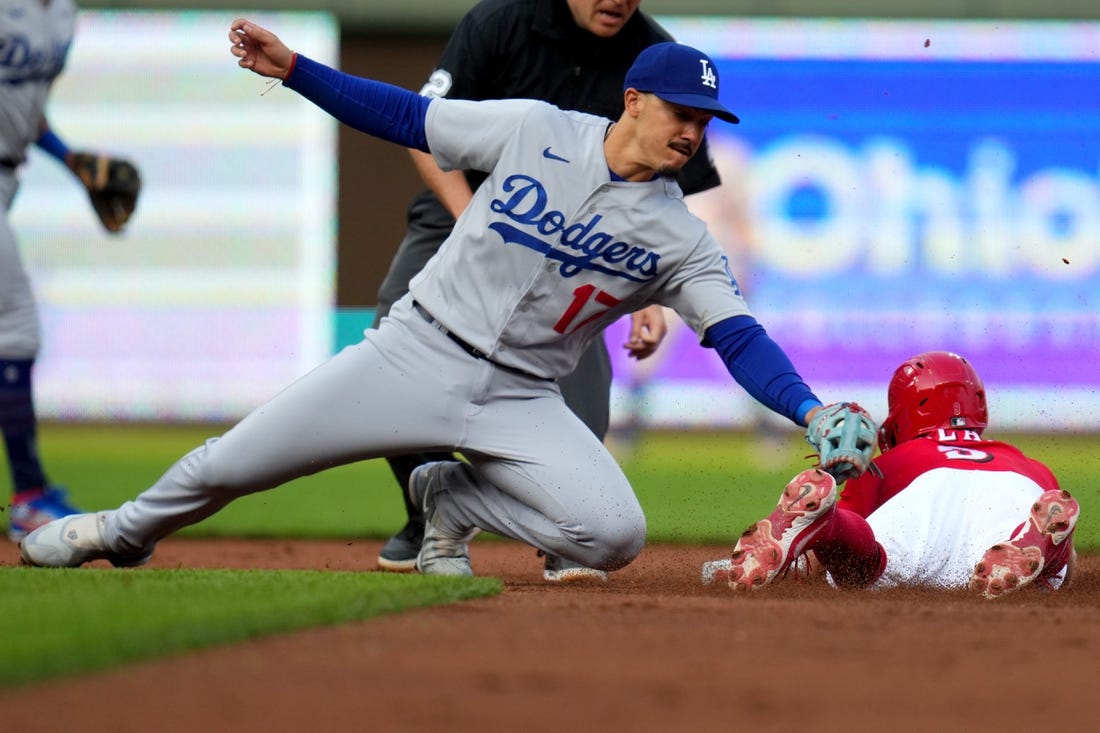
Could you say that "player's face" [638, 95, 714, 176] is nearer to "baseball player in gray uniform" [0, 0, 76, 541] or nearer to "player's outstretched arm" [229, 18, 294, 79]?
"player's outstretched arm" [229, 18, 294, 79]

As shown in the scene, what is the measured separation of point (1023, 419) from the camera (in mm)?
12555

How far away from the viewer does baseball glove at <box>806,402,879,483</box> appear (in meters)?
3.76

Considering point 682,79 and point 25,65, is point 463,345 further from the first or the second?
point 25,65

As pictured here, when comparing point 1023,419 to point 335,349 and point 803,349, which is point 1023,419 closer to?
point 803,349

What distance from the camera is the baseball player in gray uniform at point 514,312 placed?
4230 mm

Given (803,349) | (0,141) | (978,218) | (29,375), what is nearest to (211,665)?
(29,375)

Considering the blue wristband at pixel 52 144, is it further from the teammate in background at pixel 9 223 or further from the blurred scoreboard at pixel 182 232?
the blurred scoreboard at pixel 182 232

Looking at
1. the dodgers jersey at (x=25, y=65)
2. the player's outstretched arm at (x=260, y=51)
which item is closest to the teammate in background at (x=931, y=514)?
the player's outstretched arm at (x=260, y=51)

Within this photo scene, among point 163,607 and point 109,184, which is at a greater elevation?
point 109,184

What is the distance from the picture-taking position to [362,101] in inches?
167

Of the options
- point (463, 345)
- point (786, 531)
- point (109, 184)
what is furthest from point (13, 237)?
point (786, 531)

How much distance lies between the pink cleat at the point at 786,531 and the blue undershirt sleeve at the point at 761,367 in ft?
0.57

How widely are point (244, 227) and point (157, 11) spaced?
2.13 meters

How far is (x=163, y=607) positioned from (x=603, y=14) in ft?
7.85
